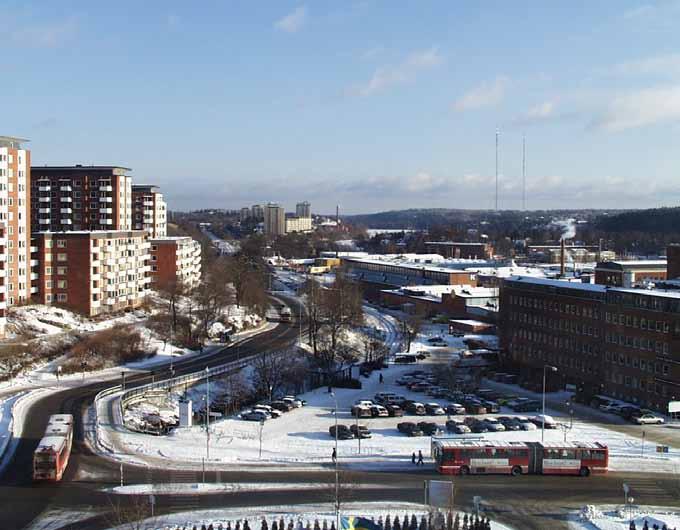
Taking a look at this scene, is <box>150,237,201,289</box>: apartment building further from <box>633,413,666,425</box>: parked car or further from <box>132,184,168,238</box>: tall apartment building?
<box>633,413,666,425</box>: parked car

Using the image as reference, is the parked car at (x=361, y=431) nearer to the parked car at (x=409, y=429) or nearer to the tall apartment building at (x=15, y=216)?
the parked car at (x=409, y=429)

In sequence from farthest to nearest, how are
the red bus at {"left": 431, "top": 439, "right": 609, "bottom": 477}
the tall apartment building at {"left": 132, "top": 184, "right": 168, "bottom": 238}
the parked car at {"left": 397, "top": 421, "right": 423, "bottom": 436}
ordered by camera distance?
the tall apartment building at {"left": 132, "top": 184, "right": 168, "bottom": 238}
the parked car at {"left": 397, "top": 421, "right": 423, "bottom": 436}
the red bus at {"left": 431, "top": 439, "right": 609, "bottom": 477}

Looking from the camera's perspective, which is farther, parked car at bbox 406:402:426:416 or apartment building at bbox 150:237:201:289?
apartment building at bbox 150:237:201:289

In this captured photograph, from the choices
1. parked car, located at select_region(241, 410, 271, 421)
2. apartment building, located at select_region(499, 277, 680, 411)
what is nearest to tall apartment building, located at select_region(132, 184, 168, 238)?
apartment building, located at select_region(499, 277, 680, 411)

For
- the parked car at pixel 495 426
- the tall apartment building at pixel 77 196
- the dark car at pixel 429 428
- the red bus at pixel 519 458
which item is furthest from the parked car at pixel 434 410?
the tall apartment building at pixel 77 196

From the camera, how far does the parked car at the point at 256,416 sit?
36250mm

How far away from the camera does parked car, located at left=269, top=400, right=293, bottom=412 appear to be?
38969mm

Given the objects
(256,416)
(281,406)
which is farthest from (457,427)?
(281,406)

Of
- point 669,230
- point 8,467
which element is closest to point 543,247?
point 669,230

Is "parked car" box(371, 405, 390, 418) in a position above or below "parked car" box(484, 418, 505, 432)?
below

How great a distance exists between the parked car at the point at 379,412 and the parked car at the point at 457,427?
12.6 feet

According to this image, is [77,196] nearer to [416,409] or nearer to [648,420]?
[416,409]

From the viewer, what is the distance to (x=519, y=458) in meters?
27.3

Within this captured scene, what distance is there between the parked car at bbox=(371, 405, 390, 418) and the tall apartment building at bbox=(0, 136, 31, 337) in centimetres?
2691
